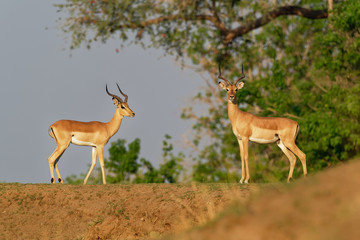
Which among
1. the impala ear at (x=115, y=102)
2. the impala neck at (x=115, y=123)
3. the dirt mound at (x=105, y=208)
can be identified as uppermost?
the impala ear at (x=115, y=102)

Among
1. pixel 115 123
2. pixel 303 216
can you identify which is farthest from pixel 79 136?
pixel 303 216

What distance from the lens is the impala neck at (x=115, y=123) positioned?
16.9m

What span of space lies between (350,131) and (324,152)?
1.51 m

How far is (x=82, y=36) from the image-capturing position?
26.2m

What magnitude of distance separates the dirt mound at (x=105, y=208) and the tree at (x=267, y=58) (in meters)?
8.85

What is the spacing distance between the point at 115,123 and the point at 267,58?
16.5 metres

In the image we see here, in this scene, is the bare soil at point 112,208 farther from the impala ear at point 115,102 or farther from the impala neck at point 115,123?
the impala ear at point 115,102

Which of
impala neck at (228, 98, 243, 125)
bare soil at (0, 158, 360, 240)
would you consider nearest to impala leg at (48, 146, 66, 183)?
bare soil at (0, 158, 360, 240)

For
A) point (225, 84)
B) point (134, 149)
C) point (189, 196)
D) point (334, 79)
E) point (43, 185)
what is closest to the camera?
point (189, 196)

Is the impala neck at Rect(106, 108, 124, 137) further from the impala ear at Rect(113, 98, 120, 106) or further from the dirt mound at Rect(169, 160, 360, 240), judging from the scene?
the dirt mound at Rect(169, 160, 360, 240)

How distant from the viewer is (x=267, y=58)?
32.1m

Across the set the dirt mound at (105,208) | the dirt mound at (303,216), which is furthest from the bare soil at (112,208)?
the dirt mound at (303,216)

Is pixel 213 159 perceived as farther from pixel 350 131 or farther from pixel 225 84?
pixel 225 84

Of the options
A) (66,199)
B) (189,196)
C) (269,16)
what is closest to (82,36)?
(269,16)
